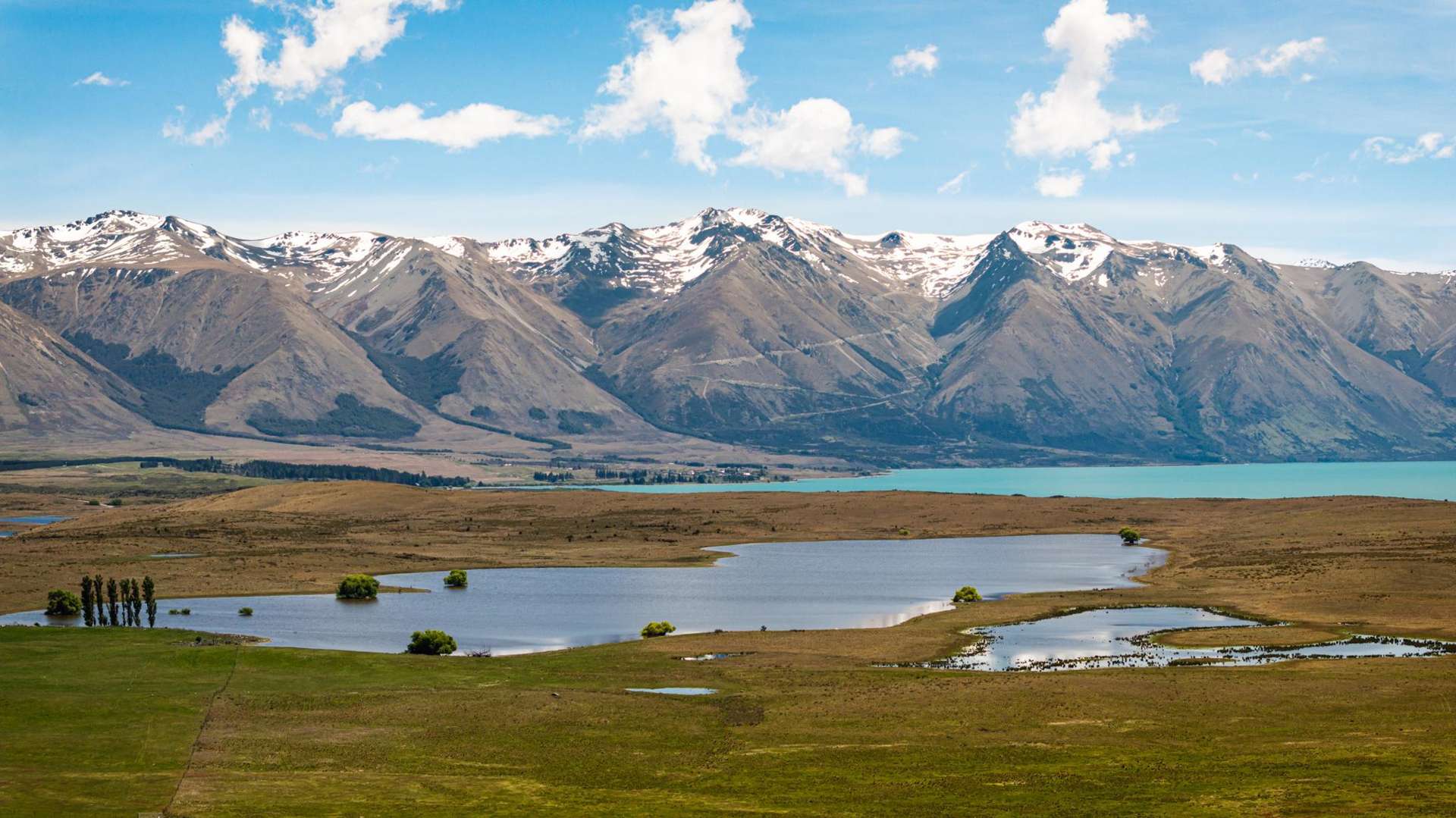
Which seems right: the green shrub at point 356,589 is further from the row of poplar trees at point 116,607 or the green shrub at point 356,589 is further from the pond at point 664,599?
the row of poplar trees at point 116,607

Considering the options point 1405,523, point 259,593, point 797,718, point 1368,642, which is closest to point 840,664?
point 797,718

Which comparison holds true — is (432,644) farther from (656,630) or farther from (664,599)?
(664,599)

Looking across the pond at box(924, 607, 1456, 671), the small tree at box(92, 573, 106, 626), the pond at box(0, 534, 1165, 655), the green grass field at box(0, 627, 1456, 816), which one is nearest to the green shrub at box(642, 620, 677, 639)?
the pond at box(0, 534, 1165, 655)

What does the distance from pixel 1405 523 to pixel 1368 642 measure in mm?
92591

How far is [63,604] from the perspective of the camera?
10644 centimetres

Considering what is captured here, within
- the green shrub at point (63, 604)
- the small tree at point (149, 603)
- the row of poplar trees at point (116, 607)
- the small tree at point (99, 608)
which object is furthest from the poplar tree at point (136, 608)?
the green shrub at point (63, 604)

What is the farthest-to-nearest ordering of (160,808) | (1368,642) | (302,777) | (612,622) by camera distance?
(612,622) → (1368,642) → (302,777) → (160,808)

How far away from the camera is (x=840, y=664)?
82.1m

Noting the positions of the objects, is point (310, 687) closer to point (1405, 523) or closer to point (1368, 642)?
point (1368, 642)

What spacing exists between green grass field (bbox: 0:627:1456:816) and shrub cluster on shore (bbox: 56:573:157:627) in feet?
65.4

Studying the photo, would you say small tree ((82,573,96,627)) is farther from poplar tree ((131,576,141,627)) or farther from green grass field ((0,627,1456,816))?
green grass field ((0,627,1456,816))

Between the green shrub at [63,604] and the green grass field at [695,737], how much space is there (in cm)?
2567

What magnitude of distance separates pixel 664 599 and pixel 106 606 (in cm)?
4105

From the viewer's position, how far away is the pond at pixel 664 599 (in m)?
99.2
